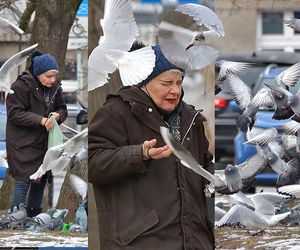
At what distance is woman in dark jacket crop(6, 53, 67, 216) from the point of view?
458 cm

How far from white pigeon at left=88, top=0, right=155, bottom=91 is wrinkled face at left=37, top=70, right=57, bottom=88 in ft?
1.39

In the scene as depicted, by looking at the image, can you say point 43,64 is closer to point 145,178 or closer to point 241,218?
point 145,178

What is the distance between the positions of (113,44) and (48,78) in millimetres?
634

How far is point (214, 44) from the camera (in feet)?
13.4

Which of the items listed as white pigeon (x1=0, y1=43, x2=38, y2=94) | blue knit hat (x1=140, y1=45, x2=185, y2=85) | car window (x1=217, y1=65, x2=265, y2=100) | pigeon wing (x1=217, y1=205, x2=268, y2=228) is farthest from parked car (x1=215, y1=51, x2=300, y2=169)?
white pigeon (x1=0, y1=43, x2=38, y2=94)

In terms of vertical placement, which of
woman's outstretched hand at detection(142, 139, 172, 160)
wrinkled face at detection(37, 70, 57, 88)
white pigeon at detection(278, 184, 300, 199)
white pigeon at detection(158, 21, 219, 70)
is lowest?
white pigeon at detection(278, 184, 300, 199)

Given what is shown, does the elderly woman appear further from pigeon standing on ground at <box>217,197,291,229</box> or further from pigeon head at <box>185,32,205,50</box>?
pigeon standing on ground at <box>217,197,291,229</box>

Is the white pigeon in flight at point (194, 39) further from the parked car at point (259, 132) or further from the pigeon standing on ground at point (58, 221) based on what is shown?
the pigeon standing on ground at point (58, 221)

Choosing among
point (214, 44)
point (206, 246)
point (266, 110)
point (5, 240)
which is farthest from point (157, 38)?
point (5, 240)

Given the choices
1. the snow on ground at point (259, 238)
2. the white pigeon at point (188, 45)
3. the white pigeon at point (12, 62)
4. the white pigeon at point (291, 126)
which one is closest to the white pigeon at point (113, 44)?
the white pigeon at point (188, 45)

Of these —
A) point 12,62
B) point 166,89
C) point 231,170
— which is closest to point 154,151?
point 166,89

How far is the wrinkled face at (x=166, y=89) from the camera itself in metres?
3.49

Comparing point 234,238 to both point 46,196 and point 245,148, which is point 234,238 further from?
point 46,196

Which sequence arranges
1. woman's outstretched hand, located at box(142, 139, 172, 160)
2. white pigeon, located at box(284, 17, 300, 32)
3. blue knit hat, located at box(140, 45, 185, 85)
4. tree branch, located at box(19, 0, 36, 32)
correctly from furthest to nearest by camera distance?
tree branch, located at box(19, 0, 36, 32) → white pigeon, located at box(284, 17, 300, 32) → blue knit hat, located at box(140, 45, 185, 85) → woman's outstretched hand, located at box(142, 139, 172, 160)
